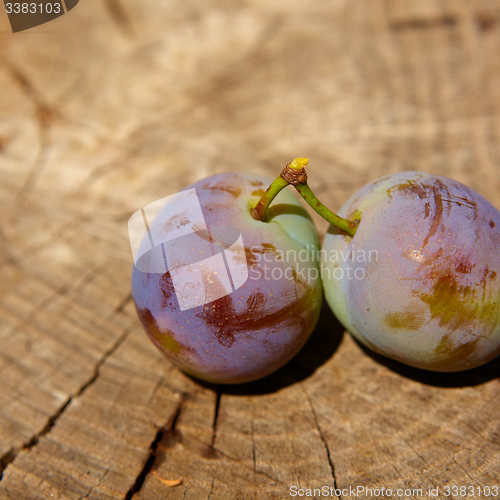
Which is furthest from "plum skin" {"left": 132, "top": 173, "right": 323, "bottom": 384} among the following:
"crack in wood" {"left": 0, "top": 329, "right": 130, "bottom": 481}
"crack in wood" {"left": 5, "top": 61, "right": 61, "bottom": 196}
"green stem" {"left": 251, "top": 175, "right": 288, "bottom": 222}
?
"crack in wood" {"left": 5, "top": 61, "right": 61, "bottom": 196}

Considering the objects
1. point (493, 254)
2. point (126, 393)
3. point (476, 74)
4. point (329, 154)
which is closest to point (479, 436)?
point (493, 254)

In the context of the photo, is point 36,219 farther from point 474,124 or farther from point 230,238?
point 474,124

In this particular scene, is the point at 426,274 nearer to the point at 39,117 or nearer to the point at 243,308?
the point at 243,308

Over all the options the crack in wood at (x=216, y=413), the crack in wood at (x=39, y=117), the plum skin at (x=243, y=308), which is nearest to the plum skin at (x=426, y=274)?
the plum skin at (x=243, y=308)

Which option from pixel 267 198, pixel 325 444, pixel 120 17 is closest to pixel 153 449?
pixel 325 444

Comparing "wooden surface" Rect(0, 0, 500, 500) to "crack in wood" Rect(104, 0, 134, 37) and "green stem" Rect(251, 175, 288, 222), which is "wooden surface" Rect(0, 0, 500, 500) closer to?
"crack in wood" Rect(104, 0, 134, 37)
